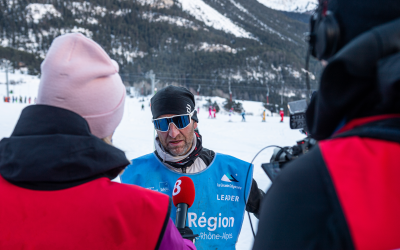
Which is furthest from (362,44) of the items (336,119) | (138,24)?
(138,24)

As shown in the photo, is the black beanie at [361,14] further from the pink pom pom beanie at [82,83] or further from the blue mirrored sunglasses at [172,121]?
the blue mirrored sunglasses at [172,121]

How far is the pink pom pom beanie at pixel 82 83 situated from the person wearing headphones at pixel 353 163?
80 centimetres

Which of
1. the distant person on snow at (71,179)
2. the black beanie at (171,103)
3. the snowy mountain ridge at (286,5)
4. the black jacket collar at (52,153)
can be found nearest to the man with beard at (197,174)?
the black beanie at (171,103)

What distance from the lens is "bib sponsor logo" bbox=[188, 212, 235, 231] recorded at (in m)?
2.27

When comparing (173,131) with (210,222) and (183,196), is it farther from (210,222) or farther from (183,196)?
(183,196)

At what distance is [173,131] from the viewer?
256 centimetres

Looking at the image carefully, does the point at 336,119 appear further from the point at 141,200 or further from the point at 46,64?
the point at 46,64

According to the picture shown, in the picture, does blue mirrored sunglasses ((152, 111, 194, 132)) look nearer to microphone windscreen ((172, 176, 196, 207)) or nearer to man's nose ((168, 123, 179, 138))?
man's nose ((168, 123, 179, 138))

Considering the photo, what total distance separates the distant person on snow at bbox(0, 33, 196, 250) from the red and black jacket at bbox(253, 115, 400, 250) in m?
0.56

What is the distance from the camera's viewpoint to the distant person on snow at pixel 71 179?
39.3 inches

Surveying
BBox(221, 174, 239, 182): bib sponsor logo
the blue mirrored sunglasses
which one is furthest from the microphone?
the blue mirrored sunglasses

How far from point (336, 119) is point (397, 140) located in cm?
15

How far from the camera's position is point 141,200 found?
43.2 inches

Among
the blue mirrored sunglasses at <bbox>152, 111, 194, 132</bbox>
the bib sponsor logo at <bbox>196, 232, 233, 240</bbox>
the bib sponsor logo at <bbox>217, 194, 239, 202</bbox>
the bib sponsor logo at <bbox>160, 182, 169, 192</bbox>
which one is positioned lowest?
the bib sponsor logo at <bbox>196, 232, 233, 240</bbox>
